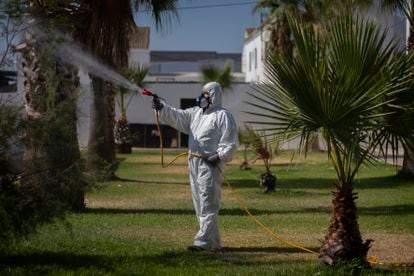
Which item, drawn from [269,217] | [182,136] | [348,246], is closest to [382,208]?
[269,217]

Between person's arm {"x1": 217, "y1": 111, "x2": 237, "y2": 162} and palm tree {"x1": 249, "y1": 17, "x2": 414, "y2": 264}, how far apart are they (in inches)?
56.4

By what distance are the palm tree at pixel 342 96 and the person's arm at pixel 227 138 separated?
4.70 feet

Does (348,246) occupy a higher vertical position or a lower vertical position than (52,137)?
lower

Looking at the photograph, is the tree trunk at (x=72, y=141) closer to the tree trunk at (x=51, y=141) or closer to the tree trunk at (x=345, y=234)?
the tree trunk at (x=51, y=141)

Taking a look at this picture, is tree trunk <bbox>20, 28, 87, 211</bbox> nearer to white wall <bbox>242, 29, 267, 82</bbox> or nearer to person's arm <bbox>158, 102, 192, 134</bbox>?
person's arm <bbox>158, 102, 192, 134</bbox>

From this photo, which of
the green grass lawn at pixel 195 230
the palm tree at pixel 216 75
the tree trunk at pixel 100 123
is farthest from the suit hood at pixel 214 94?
the palm tree at pixel 216 75

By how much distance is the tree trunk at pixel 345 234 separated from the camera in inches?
289

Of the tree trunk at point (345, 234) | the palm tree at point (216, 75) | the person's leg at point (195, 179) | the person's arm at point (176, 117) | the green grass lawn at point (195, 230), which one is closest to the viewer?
the tree trunk at point (345, 234)

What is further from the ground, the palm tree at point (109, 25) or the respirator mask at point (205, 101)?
the palm tree at point (109, 25)

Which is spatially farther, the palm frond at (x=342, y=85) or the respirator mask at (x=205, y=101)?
the respirator mask at (x=205, y=101)

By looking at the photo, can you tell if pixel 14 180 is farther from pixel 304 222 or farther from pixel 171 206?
pixel 171 206

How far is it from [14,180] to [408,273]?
13.0 feet

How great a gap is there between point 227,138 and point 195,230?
8.45ft

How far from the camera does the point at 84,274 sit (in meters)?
7.33
